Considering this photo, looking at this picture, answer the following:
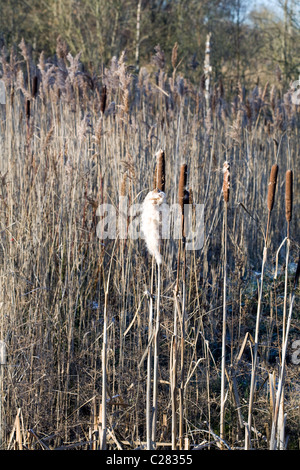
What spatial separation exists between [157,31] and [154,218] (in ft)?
37.0

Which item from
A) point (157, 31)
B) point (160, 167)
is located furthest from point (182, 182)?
point (157, 31)

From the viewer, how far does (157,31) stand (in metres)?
11.5

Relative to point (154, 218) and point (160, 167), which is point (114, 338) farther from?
point (160, 167)

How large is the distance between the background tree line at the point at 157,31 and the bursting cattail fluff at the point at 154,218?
860 centimetres

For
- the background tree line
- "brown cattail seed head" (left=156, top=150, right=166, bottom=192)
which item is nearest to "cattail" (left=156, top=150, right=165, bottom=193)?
"brown cattail seed head" (left=156, top=150, right=166, bottom=192)

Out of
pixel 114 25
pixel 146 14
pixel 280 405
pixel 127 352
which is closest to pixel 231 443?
pixel 280 405

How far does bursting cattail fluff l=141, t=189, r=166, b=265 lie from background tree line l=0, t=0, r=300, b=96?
860 cm

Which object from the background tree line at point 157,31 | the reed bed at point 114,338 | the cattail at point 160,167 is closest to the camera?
the cattail at point 160,167

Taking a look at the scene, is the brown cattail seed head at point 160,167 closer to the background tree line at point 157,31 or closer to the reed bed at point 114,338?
the reed bed at point 114,338

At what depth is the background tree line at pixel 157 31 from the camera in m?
10.1

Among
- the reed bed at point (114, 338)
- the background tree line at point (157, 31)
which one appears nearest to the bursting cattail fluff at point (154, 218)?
the reed bed at point (114, 338)

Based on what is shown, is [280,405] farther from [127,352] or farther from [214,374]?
[127,352]

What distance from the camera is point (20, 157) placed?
286 centimetres
